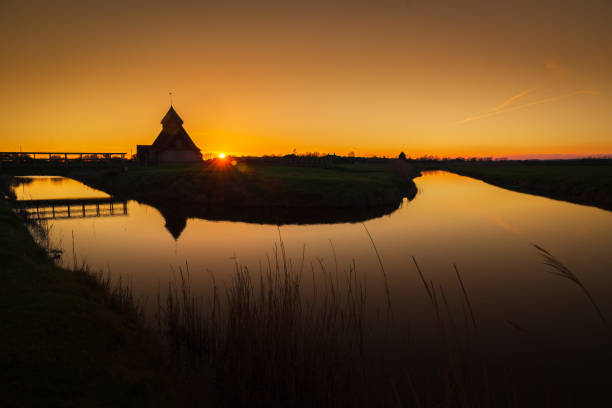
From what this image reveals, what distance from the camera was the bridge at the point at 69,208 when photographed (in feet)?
90.1

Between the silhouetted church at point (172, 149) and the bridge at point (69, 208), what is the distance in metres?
29.3

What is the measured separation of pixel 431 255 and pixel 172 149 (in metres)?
57.7

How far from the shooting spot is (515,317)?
33.7 ft

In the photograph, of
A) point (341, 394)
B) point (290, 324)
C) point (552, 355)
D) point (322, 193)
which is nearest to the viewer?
Result: point (341, 394)

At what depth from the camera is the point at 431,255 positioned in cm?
1697

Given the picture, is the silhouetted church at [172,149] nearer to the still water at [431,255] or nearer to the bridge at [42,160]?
the bridge at [42,160]

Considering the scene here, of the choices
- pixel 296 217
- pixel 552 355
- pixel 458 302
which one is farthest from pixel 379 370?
pixel 296 217

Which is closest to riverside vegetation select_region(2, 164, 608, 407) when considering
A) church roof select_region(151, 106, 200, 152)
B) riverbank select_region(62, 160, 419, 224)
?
riverbank select_region(62, 160, 419, 224)

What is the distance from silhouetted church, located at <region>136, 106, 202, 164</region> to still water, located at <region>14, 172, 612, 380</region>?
37161 mm

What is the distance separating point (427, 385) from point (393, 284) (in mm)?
6160

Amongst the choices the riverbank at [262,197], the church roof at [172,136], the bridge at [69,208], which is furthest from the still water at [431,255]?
the church roof at [172,136]

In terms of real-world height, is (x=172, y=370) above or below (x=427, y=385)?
above

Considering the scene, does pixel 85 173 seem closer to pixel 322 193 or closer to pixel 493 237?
pixel 322 193

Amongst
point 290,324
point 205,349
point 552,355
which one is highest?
point 290,324
